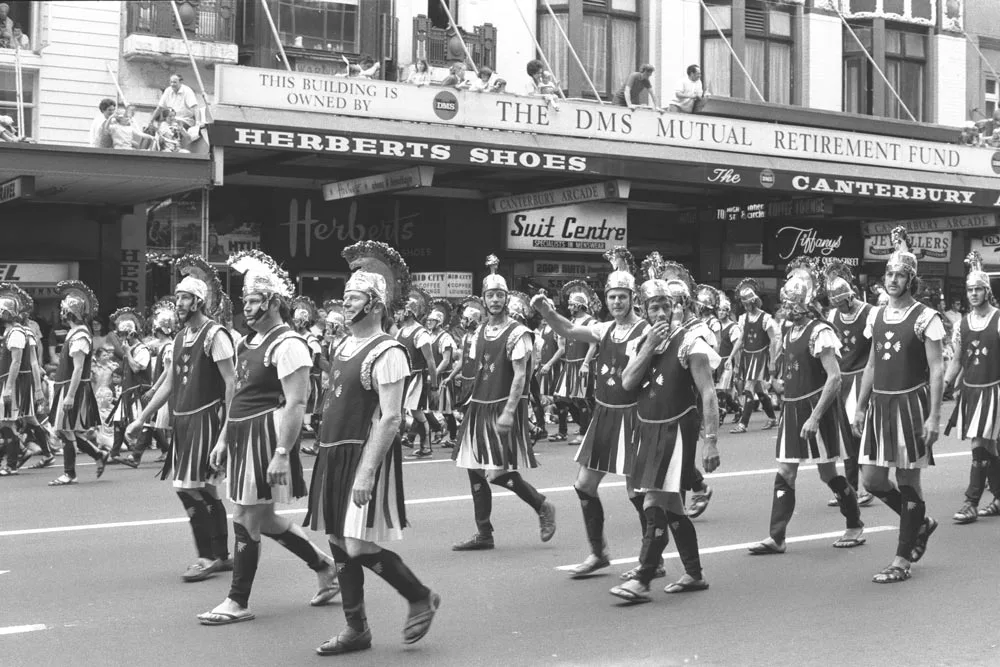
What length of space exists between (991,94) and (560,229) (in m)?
14.7

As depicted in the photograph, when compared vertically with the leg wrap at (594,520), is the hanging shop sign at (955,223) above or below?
above

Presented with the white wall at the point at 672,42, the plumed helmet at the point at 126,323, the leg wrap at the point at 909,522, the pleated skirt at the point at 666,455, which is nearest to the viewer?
the pleated skirt at the point at 666,455

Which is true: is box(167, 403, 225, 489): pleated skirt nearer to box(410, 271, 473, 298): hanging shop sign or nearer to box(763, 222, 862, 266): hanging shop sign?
box(410, 271, 473, 298): hanging shop sign

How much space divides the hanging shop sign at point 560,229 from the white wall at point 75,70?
25.7ft

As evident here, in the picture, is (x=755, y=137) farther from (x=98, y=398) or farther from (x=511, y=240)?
(x=98, y=398)

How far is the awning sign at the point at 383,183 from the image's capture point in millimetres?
23078

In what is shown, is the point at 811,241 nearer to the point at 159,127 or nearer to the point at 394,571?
the point at 159,127

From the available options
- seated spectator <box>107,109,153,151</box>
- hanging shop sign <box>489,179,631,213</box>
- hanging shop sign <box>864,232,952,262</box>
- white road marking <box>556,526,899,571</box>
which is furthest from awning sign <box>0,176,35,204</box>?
hanging shop sign <box>864,232,952,262</box>

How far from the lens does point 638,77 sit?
26984 millimetres

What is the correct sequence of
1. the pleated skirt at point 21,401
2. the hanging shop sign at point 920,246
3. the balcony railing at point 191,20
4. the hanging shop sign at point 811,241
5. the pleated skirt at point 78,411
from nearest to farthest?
the pleated skirt at point 78,411
the pleated skirt at point 21,401
the balcony railing at point 191,20
the hanging shop sign at point 811,241
the hanging shop sign at point 920,246

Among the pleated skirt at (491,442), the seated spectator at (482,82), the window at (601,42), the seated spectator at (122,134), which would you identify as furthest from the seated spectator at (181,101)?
the pleated skirt at (491,442)

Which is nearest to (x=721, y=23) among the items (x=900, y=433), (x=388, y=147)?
(x=388, y=147)

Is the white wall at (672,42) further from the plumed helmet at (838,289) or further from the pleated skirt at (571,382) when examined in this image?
the plumed helmet at (838,289)

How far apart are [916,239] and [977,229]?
233cm
